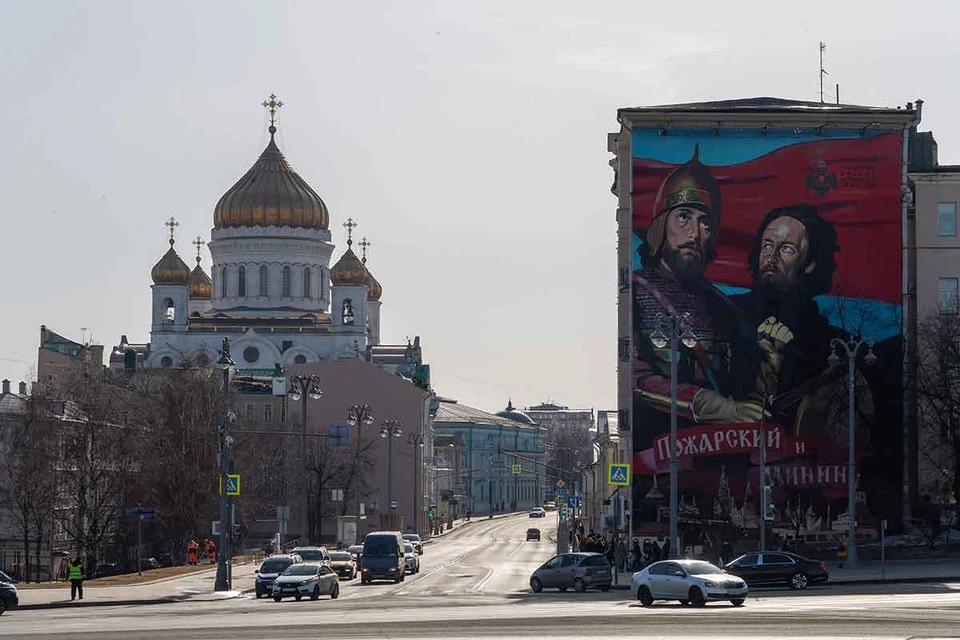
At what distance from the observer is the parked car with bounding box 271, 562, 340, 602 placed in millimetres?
50531

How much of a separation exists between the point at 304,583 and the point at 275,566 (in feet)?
20.6

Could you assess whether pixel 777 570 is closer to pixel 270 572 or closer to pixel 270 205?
pixel 270 572

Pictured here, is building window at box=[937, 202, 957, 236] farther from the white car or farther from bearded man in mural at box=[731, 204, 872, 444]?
the white car

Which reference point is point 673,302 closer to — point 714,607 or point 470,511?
point 714,607

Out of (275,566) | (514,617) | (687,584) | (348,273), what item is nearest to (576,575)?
(275,566)

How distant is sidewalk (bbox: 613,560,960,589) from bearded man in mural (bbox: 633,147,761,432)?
11465mm

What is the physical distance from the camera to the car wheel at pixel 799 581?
51.7 meters

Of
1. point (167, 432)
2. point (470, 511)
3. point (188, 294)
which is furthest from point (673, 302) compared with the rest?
point (470, 511)

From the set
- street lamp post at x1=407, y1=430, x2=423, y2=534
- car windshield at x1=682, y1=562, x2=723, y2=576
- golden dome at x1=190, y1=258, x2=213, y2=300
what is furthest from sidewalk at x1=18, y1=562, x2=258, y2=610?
golden dome at x1=190, y1=258, x2=213, y2=300

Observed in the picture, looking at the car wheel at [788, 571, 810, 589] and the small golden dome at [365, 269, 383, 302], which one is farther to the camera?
the small golden dome at [365, 269, 383, 302]

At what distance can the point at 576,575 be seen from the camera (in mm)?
55406

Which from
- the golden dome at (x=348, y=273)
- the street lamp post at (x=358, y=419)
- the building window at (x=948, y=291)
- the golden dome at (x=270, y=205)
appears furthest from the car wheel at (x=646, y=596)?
the golden dome at (x=348, y=273)

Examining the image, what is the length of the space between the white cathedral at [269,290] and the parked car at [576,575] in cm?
10024

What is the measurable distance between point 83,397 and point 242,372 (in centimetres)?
6445
